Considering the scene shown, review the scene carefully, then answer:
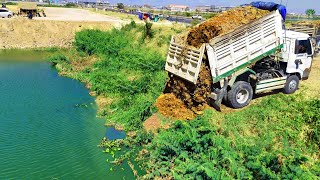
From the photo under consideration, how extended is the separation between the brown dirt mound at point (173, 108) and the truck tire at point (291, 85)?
447 cm

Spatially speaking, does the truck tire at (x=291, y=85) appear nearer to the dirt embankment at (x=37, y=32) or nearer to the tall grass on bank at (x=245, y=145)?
the tall grass on bank at (x=245, y=145)

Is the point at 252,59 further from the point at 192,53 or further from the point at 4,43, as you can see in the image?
the point at 4,43

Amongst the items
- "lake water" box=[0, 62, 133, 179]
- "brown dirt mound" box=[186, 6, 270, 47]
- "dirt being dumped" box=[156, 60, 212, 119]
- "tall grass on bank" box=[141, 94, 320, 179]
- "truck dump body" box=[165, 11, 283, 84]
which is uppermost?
"brown dirt mound" box=[186, 6, 270, 47]

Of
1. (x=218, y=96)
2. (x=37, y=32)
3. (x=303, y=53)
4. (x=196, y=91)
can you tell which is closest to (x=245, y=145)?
(x=218, y=96)

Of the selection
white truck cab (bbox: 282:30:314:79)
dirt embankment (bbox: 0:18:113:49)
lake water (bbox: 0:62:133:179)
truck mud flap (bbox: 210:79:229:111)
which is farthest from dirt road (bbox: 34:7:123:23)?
truck mud flap (bbox: 210:79:229:111)

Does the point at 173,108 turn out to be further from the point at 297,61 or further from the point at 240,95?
the point at 297,61

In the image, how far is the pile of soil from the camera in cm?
1127

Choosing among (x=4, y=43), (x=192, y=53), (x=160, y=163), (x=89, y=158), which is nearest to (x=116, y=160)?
(x=89, y=158)

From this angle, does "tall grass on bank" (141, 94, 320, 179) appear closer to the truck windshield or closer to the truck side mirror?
the truck side mirror

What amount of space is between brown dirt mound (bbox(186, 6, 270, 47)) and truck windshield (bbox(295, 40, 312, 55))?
214cm

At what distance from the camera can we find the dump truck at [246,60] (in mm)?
10516

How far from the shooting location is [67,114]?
13414 millimetres

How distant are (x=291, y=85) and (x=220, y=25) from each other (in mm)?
4257

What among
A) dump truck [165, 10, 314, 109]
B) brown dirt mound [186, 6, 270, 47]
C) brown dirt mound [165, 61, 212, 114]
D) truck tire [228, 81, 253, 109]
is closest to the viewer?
dump truck [165, 10, 314, 109]
